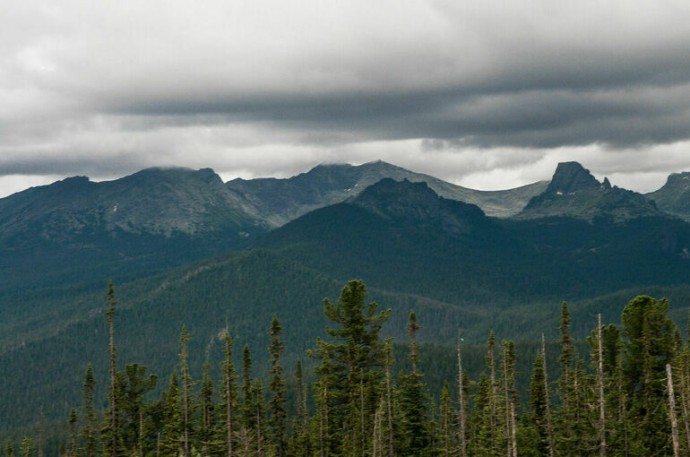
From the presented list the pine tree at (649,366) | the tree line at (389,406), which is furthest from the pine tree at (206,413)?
the pine tree at (649,366)

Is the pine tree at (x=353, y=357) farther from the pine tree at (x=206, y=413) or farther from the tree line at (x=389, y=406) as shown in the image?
the pine tree at (x=206, y=413)

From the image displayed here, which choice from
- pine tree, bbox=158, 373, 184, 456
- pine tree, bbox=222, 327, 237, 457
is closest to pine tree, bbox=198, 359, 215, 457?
pine tree, bbox=158, 373, 184, 456

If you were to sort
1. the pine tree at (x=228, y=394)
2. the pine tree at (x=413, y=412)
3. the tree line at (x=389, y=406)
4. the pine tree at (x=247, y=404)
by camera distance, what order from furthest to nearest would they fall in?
the pine tree at (x=247, y=404)
the pine tree at (x=413, y=412)
the pine tree at (x=228, y=394)
the tree line at (x=389, y=406)

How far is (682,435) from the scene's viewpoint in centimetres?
8025

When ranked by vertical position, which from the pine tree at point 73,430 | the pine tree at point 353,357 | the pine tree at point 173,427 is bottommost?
the pine tree at point 73,430

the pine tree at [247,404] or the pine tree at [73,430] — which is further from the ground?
the pine tree at [247,404]

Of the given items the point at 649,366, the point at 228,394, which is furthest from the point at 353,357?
the point at 649,366

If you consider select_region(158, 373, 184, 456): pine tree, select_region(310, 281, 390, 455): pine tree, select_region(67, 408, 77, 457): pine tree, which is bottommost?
select_region(67, 408, 77, 457): pine tree

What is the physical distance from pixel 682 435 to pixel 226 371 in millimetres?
40351

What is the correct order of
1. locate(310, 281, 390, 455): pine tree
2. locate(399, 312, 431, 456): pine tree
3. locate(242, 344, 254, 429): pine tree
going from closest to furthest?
locate(310, 281, 390, 455): pine tree < locate(399, 312, 431, 456): pine tree < locate(242, 344, 254, 429): pine tree

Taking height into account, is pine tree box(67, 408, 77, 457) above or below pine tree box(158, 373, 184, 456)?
below

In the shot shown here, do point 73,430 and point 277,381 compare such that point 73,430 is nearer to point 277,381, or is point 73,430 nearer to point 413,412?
point 277,381

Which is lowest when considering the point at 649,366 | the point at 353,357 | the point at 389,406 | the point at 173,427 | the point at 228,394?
the point at 173,427

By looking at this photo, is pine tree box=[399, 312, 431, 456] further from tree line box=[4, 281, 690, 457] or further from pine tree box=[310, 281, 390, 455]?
pine tree box=[310, 281, 390, 455]
